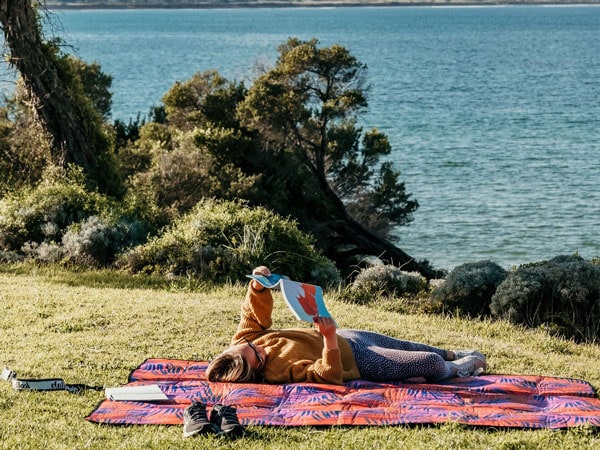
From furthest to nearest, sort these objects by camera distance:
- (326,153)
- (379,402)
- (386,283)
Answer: (326,153) → (386,283) → (379,402)

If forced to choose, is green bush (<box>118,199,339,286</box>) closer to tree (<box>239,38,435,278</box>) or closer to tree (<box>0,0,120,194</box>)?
tree (<box>0,0,120,194</box>)

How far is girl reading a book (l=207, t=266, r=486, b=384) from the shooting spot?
6887 millimetres

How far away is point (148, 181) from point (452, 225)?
46.7 ft

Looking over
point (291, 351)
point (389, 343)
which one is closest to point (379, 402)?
point (291, 351)

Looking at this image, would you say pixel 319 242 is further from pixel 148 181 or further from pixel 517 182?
pixel 517 182

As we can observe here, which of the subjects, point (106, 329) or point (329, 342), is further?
point (106, 329)

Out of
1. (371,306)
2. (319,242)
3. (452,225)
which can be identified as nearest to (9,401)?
(371,306)

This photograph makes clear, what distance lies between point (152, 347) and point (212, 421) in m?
2.37

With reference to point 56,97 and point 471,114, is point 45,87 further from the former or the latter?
point 471,114

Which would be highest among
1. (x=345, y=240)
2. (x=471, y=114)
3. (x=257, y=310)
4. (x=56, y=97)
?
(x=56, y=97)

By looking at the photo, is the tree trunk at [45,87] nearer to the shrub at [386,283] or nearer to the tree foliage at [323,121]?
the shrub at [386,283]

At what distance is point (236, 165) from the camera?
→ 22672 millimetres

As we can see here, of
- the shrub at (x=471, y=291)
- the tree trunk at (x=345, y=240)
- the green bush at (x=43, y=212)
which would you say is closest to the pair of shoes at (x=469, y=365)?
the shrub at (x=471, y=291)

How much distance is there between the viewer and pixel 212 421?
19.9ft
